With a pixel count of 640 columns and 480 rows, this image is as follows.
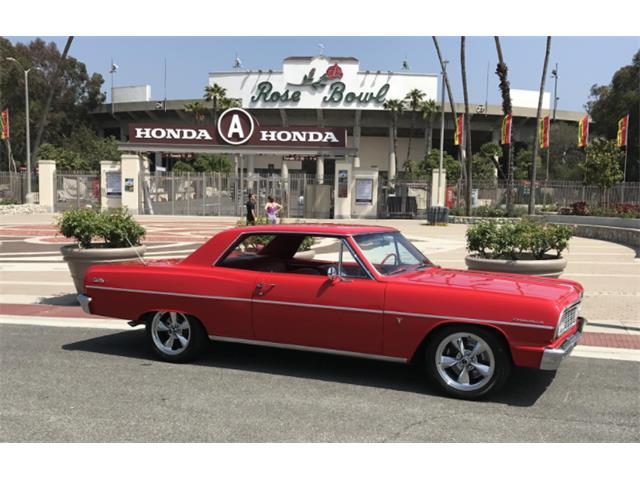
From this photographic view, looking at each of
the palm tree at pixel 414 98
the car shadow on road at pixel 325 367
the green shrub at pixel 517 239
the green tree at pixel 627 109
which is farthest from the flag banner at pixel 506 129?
the palm tree at pixel 414 98

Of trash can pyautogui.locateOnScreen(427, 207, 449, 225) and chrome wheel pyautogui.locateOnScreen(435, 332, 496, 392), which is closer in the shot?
chrome wheel pyautogui.locateOnScreen(435, 332, 496, 392)

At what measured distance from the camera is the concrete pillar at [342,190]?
3466cm

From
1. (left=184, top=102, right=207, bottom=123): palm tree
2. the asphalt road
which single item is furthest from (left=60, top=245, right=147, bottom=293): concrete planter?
(left=184, top=102, right=207, bottom=123): palm tree

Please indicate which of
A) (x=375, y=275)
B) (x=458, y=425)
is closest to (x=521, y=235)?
(x=375, y=275)

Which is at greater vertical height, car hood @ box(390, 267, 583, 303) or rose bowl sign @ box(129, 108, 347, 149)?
rose bowl sign @ box(129, 108, 347, 149)

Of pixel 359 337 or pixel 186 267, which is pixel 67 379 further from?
pixel 359 337

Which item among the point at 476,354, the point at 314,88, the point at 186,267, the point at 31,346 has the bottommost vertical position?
the point at 31,346

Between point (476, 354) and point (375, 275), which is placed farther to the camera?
point (375, 275)

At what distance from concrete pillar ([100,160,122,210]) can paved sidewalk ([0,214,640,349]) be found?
1376 cm

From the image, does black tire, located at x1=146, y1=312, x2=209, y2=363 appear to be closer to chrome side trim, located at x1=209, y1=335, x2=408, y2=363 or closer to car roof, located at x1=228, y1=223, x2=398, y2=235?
chrome side trim, located at x1=209, y1=335, x2=408, y2=363

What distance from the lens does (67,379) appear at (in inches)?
223

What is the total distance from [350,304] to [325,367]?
1.07 metres

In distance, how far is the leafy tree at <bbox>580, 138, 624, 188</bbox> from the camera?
102ft

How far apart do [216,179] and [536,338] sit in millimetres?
32986
